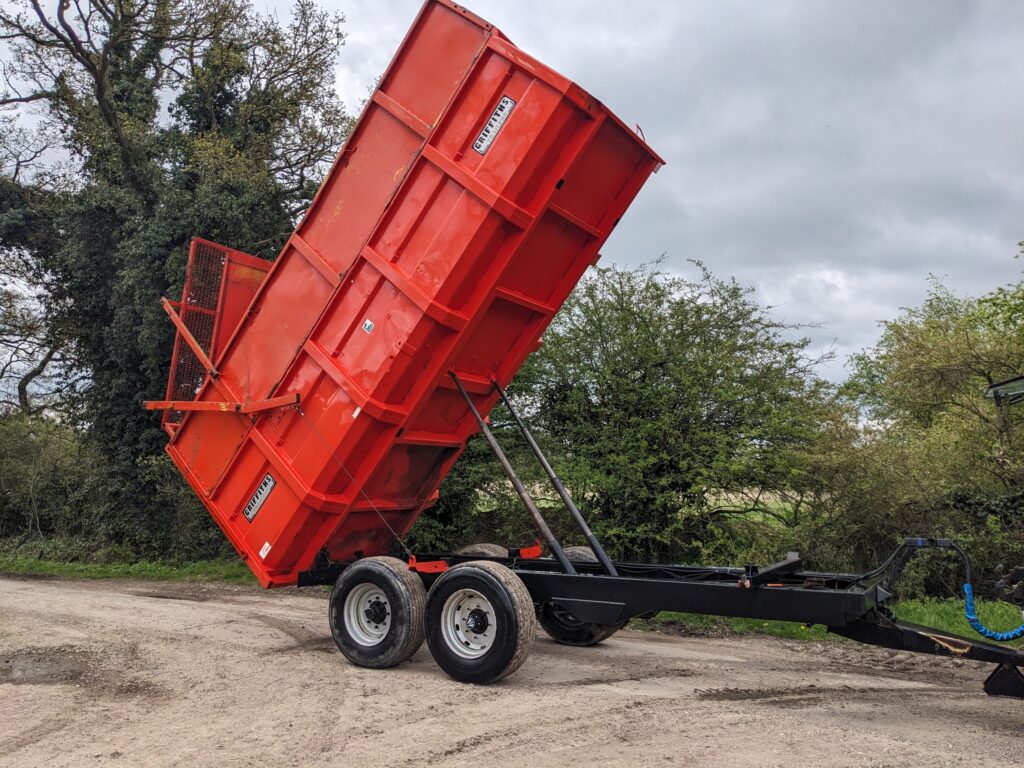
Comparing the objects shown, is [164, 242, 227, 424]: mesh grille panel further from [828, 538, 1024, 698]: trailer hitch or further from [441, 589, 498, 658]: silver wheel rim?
[828, 538, 1024, 698]: trailer hitch

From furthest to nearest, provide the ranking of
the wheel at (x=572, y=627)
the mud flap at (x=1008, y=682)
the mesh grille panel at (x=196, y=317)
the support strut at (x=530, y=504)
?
the mesh grille panel at (x=196, y=317) < the wheel at (x=572, y=627) < the support strut at (x=530, y=504) < the mud flap at (x=1008, y=682)

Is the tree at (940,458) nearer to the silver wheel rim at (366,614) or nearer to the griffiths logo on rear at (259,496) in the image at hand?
the silver wheel rim at (366,614)

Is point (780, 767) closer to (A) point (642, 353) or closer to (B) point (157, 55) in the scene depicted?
(A) point (642, 353)

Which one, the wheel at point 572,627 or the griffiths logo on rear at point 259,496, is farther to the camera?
the wheel at point 572,627

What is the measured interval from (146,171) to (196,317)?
9819 millimetres

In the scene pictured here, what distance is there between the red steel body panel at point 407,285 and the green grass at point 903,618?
3293 mm

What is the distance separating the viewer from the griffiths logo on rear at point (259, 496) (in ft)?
22.8

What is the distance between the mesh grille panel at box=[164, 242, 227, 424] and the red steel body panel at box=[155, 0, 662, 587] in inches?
14.2

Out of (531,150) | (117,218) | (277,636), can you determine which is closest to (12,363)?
(117,218)

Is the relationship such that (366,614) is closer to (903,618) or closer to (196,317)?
(196,317)

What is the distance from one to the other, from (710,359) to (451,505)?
14.2ft

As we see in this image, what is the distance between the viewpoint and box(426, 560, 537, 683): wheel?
582 centimetres

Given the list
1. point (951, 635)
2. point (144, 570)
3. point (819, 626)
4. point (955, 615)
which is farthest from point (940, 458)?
point (144, 570)

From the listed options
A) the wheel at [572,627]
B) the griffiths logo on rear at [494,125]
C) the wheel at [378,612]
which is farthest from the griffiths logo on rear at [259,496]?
the griffiths logo on rear at [494,125]
